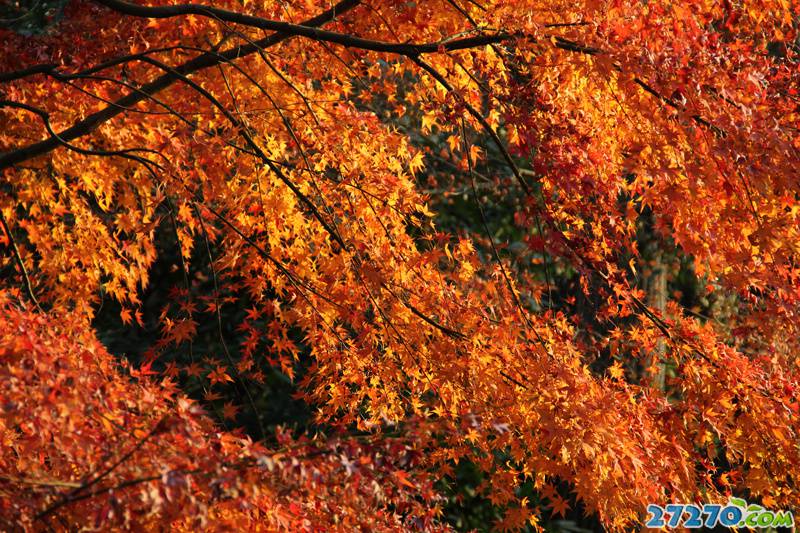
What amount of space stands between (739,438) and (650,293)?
443 centimetres

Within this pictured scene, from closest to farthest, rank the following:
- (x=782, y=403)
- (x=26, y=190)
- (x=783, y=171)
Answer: (x=783, y=171) < (x=782, y=403) < (x=26, y=190)

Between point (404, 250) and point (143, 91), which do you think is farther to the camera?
point (404, 250)

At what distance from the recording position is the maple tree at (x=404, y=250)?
2803 mm

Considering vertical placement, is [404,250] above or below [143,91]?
below

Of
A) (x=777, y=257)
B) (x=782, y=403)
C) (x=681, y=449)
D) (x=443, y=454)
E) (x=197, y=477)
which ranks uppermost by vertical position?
(x=777, y=257)

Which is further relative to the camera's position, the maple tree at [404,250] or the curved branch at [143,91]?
the curved branch at [143,91]

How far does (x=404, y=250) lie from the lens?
Result: 4.90 m

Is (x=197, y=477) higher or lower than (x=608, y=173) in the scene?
lower

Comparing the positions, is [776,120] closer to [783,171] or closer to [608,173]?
[783,171]

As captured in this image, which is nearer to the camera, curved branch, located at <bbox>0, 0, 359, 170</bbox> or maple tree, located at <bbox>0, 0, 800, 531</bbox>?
maple tree, located at <bbox>0, 0, 800, 531</bbox>

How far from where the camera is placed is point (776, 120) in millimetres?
3754

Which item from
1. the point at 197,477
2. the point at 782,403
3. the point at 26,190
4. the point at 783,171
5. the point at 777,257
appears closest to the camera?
the point at 197,477

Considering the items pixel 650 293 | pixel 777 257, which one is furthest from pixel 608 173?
pixel 650 293

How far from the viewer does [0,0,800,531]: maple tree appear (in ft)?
9.20
